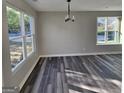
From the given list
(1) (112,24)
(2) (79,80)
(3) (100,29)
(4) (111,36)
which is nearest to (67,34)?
(3) (100,29)

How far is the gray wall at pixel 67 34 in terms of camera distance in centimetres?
712

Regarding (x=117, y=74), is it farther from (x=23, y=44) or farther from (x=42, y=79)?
(x=23, y=44)

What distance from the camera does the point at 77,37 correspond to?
7.36 metres

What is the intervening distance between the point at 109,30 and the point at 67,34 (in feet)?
8.37

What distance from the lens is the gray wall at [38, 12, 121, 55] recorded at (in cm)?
712

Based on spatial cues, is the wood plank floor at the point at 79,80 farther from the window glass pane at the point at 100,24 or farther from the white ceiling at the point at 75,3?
the window glass pane at the point at 100,24

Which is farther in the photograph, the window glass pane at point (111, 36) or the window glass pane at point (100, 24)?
the window glass pane at point (111, 36)

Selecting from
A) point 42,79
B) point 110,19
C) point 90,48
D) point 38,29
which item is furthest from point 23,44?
point 110,19

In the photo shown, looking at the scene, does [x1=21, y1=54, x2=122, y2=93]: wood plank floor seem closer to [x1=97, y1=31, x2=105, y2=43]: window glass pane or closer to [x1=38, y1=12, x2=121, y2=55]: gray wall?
[x1=38, y1=12, x2=121, y2=55]: gray wall

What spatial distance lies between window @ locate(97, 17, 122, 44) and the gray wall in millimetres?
304

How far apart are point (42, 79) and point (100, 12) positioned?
523cm

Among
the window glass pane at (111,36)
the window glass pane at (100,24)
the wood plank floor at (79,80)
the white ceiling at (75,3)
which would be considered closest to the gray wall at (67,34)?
the window glass pane at (100,24)

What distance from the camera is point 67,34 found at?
728 centimetres

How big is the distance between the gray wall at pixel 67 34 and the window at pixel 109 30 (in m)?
0.30
